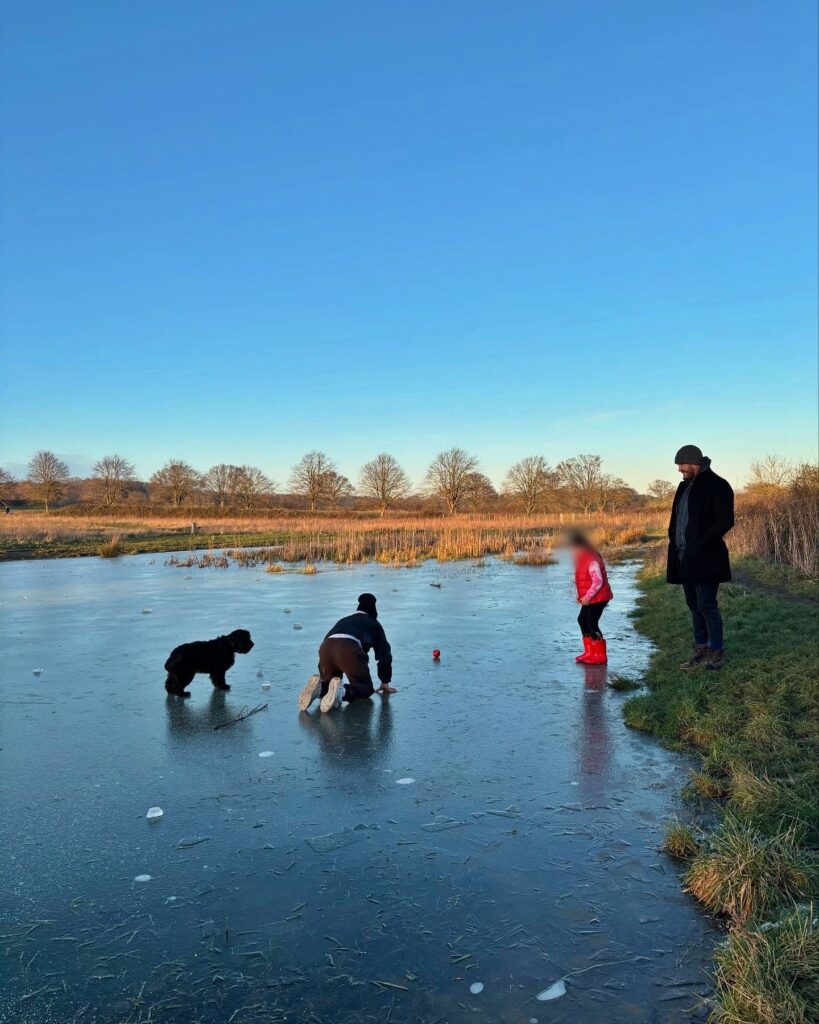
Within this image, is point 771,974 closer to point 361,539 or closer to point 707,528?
point 707,528

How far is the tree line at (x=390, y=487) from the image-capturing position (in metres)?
64.9

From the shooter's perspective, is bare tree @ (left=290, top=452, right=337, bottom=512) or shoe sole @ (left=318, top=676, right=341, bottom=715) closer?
shoe sole @ (left=318, top=676, right=341, bottom=715)

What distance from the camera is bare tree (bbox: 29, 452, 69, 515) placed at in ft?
219

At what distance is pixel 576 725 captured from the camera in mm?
5680

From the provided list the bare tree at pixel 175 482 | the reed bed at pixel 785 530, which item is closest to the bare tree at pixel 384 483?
the bare tree at pixel 175 482

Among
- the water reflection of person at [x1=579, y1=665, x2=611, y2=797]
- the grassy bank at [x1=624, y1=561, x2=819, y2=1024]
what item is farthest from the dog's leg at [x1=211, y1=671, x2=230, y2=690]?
the grassy bank at [x1=624, y1=561, x2=819, y2=1024]

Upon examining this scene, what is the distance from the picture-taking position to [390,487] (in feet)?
229

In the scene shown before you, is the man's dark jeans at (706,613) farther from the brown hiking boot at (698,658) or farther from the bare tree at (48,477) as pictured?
the bare tree at (48,477)

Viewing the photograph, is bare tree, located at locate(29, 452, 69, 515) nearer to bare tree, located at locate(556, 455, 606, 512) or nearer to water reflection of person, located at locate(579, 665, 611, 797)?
bare tree, located at locate(556, 455, 606, 512)

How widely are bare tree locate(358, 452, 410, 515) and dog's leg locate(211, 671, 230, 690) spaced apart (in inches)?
2454

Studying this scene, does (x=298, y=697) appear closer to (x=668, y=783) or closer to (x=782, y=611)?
(x=668, y=783)

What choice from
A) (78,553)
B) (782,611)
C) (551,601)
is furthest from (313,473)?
(782,611)

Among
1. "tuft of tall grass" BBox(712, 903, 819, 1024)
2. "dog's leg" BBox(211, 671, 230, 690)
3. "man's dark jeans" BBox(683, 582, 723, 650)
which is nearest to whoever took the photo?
"tuft of tall grass" BBox(712, 903, 819, 1024)

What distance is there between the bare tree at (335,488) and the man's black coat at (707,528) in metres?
67.8
